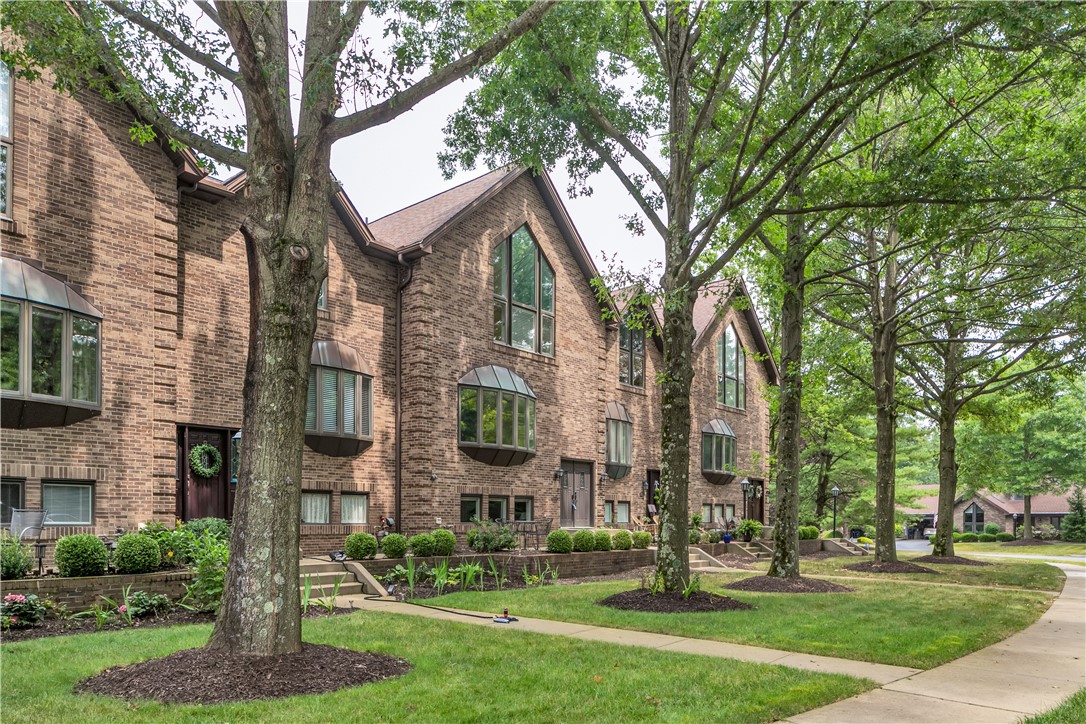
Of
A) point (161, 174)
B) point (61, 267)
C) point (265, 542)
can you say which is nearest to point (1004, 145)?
point (265, 542)

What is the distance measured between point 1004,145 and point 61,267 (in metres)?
16.7

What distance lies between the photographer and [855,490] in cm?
4641

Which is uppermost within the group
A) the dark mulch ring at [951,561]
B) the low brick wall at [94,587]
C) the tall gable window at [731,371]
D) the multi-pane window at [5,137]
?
the multi-pane window at [5,137]

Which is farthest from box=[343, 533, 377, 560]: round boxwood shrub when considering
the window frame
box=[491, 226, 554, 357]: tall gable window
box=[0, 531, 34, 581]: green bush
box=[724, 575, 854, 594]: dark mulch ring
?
box=[491, 226, 554, 357]: tall gable window

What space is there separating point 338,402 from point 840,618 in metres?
11.4

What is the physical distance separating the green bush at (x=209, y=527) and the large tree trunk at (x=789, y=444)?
1065cm

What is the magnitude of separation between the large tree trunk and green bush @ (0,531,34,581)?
1308 cm

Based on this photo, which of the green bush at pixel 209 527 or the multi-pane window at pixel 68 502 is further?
the green bush at pixel 209 527

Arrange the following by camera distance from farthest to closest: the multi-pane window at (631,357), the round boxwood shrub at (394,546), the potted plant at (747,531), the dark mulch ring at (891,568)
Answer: the potted plant at (747,531) → the multi-pane window at (631,357) → the dark mulch ring at (891,568) → the round boxwood shrub at (394,546)

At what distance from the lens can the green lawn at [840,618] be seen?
9.35 m

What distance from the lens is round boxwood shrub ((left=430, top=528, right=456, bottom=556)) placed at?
16.6 m

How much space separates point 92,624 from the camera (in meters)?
10.4

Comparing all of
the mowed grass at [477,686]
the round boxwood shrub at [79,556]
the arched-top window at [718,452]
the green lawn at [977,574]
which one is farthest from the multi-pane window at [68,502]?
the arched-top window at [718,452]

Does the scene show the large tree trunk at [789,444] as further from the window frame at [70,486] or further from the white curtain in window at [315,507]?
the window frame at [70,486]
